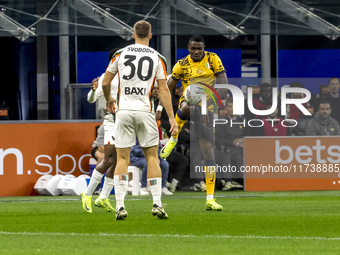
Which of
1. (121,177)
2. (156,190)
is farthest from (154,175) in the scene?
(121,177)

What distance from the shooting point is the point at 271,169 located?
17.3 m

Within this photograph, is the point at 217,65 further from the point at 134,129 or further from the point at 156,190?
the point at 156,190

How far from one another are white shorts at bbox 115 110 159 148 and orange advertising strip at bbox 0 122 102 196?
845 centimetres

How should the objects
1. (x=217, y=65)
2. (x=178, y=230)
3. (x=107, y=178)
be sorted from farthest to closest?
(x=217, y=65) < (x=107, y=178) < (x=178, y=230)

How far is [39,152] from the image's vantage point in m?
17.3

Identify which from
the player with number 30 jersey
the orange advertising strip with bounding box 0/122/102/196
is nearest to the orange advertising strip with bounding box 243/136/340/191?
the orange advertising strip with bounding box 0/122/102/196

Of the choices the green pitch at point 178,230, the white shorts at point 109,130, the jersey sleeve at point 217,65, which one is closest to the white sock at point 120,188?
the green pitch at point 178,230

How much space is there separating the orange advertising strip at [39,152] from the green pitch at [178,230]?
16.9 feet

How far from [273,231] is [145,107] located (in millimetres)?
2144

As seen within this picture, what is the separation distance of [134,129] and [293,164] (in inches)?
343

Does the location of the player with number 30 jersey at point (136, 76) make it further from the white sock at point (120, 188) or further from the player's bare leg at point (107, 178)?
the player's bare leg at point (107, 178)

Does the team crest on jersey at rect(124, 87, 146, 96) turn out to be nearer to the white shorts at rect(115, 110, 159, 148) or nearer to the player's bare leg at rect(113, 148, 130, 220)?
the white shorts at rect(115, 110, 159, 148)

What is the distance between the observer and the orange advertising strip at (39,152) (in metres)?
17.0

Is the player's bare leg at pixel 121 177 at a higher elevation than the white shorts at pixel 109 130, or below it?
below
